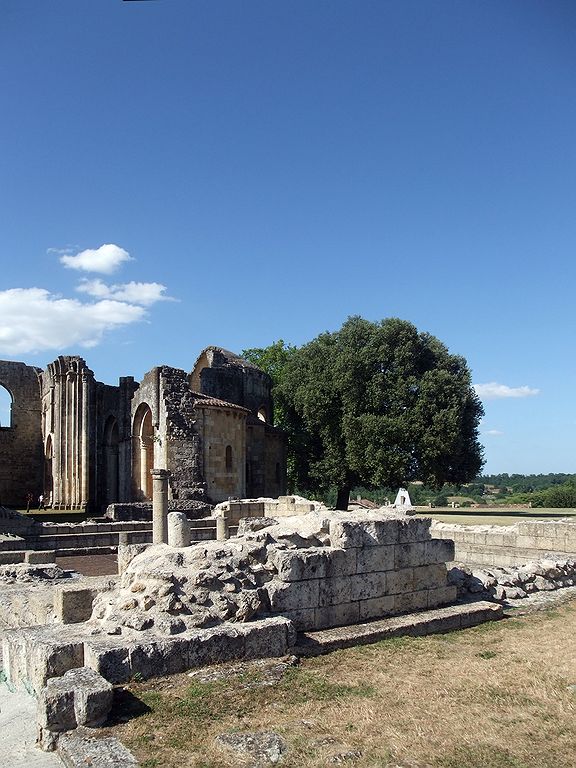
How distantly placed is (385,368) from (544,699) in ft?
93.0

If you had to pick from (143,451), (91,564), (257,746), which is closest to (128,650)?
(257,746)

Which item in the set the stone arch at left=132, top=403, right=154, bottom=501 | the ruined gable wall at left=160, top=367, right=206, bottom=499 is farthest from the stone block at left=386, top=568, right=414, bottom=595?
the stone arch at left=132, top=403, right=154, bottom=501

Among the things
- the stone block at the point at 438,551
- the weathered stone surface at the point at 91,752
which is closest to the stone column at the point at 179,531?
the stone block at the point at 438,551

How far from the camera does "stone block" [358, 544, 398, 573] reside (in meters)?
8.37

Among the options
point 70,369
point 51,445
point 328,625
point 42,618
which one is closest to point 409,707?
point 328,625

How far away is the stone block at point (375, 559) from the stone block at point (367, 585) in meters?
0.07

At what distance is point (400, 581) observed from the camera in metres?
8.81

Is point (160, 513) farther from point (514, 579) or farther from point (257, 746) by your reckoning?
point (257, 746)

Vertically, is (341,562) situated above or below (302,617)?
above

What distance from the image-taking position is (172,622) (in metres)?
6.51

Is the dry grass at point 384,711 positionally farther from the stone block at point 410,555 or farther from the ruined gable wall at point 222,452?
the ruined gable wall at point 222,452

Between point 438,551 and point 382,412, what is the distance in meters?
23.6

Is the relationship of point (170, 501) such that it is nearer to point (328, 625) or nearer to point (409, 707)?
point (328, 625)

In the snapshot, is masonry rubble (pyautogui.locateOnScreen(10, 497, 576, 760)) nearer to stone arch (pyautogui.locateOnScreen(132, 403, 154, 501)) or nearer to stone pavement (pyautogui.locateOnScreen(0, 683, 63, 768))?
stone pavement (pyautogui.locateOnScreen(0, 683, 63, 768))
